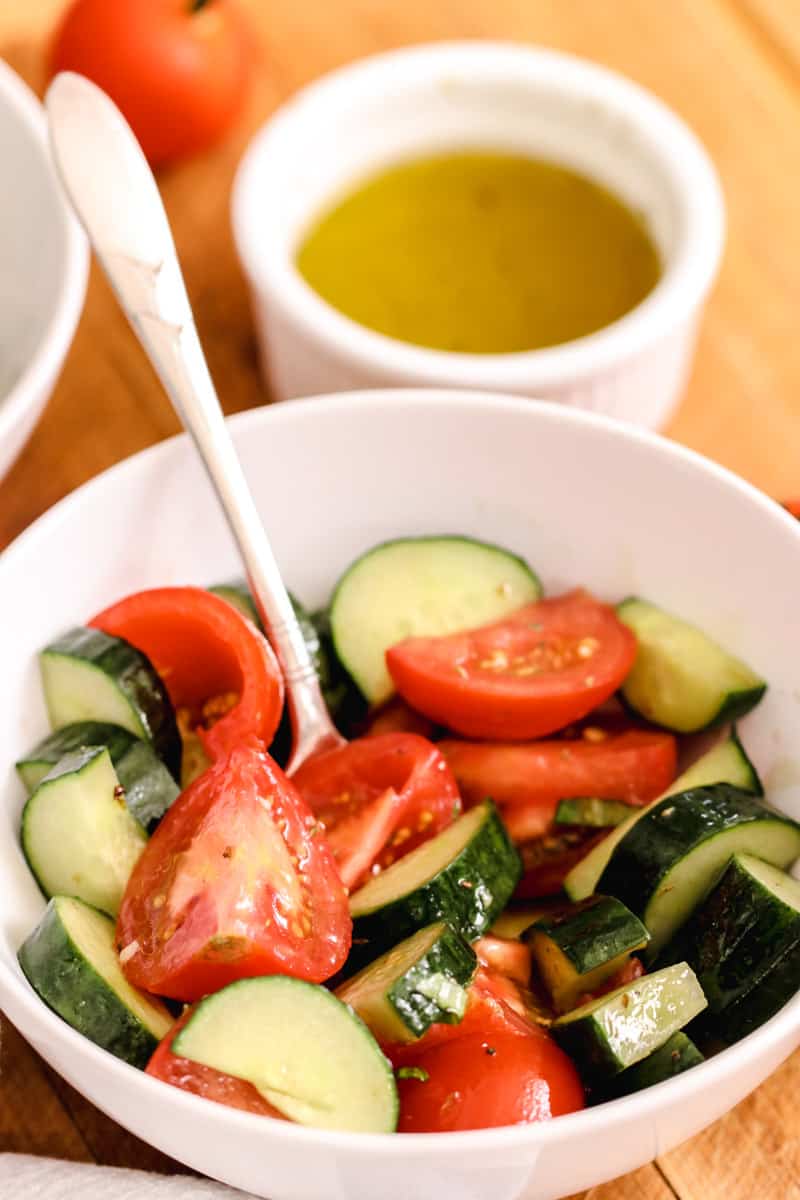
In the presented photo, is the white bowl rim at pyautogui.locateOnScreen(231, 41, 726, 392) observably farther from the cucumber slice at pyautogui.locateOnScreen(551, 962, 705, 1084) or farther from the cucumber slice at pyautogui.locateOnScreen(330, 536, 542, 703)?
the cucumber slice at pyautogui.locateOnScreen(551, 962, 705, 1084)

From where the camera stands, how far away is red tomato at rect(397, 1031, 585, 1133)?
1128 mm

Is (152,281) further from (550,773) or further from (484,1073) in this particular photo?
(484,1073)

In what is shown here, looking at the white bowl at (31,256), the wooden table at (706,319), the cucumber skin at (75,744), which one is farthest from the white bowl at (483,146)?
the cucumber skin at (75,744)

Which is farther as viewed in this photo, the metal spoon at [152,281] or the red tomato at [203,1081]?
the metal spoon at [152,281]

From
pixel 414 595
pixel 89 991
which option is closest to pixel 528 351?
pixel 414 595

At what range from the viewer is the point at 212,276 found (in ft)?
6.87

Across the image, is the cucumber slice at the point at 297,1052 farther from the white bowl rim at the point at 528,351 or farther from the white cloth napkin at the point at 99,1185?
the white bowl rim at the point at 528,351

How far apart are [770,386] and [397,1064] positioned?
117 cm

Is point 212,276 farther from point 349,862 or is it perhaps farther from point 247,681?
point 349,862

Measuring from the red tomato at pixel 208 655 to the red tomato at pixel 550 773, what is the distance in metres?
0.21

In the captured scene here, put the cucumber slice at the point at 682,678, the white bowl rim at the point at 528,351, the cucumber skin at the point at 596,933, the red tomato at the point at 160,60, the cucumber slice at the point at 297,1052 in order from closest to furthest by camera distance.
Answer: the cucumber slice at the point at 297,1052 < the cucumber skin at the point at 596,933 < the cucumber slice at the point at 682,678 < the white bowl rim at the point at 528,351 < the red tomato at the point at 160,60

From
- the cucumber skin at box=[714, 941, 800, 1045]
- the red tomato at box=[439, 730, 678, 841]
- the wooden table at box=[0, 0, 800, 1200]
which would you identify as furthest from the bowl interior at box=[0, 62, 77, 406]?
the cucumber skin at box=[714, 941, 800, 1045]

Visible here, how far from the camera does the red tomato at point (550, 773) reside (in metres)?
1.42

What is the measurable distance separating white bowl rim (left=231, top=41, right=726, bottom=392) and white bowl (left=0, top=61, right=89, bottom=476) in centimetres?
24
